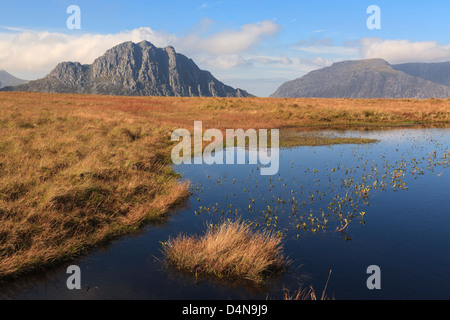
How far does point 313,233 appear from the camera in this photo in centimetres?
966

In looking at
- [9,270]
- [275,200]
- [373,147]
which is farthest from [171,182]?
[373,147]

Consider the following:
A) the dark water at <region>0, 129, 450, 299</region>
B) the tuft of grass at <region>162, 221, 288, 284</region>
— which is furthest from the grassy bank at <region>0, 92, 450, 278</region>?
the tuft of grass at <region>162, 221, 288, 284</region>

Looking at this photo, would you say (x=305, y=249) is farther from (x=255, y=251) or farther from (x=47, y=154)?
(x=47, y=154)

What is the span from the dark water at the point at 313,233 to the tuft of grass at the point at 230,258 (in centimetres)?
32

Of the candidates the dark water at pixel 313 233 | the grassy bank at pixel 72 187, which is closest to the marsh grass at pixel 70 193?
the grassy bank at pixel 72 187

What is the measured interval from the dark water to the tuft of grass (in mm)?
318

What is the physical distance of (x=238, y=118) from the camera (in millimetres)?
40344

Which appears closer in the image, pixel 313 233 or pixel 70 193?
pixel 313 233

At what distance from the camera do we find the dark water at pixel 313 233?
6754 millimetres

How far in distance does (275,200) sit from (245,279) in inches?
234

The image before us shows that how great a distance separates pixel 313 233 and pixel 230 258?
3654 millimetres

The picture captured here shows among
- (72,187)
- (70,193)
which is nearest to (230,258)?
(70,193)

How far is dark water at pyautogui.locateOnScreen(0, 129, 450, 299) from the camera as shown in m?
6.75

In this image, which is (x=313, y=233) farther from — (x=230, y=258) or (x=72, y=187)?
Answer: (x=72, y=187)
